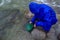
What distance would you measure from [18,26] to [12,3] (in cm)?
57

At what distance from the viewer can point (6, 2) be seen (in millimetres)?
3160

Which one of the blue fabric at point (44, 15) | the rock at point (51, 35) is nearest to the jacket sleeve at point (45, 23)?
the blue fabric at point (44, 15)

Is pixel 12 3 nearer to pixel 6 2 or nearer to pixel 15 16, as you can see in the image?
pixel 6 2

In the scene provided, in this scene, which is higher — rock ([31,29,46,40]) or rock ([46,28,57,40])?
rock ([31,29,46,40])

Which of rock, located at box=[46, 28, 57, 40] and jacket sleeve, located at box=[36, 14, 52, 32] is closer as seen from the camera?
jacket sleeve, located at box=[36, 14, 52, 32]

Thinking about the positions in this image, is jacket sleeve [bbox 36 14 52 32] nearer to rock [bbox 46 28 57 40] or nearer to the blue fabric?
the blue fabric

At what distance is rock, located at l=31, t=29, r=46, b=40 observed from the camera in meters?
2.45

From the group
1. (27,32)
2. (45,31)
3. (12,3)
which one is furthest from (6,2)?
(45,31)

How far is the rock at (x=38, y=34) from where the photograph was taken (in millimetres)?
2448

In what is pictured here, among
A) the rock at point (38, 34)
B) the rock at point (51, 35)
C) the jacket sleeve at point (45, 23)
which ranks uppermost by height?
the jacket sleeve at point (45, 23)

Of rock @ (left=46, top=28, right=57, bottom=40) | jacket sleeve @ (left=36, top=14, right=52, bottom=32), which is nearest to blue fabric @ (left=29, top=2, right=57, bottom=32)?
jacket sleeve @ (left=36, top=14, right=52, bottom=32)

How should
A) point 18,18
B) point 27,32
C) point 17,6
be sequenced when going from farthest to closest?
point 17,6
point 18,18
point 27,32

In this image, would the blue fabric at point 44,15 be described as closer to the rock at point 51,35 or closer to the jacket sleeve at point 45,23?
the jacket sleeve at point 45,23

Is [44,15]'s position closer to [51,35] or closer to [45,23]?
[45,23]
